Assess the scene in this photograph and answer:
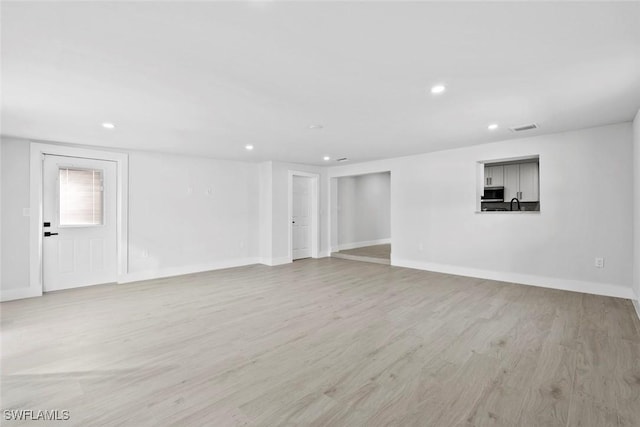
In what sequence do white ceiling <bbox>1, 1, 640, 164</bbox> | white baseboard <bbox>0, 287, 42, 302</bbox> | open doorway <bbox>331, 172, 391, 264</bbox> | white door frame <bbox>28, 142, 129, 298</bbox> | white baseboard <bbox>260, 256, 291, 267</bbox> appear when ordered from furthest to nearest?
open doorway <bbox>331, 172, 391, 264</bbox> < white baseboard <bbox>260, 256, 291, 267</bbox> < white door frame <bbox>28, 142, 129, 298</bbox> < white baseboard <bbox>0, 287, 42, 302</bbox> < white ceiling <bbox>1, 1, 640, 164</bbox>

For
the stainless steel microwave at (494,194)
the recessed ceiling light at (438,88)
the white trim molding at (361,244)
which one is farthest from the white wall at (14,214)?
the stainless steel microwave at (494,194)

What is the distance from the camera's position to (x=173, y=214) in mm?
5828

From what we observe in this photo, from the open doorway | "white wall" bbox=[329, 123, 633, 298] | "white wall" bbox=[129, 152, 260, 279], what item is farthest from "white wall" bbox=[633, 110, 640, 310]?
"white wall" bbox=[129, 152, 260, 279]

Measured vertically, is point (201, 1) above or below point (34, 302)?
above

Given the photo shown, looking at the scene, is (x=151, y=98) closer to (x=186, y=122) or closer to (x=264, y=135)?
(x=186, y=122)

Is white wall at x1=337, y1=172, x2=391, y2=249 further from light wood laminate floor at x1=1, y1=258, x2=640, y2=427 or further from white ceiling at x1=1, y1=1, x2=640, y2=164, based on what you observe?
white ceiling at x1=1, y1=1, x2=640, y2=164

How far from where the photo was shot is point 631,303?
378cm

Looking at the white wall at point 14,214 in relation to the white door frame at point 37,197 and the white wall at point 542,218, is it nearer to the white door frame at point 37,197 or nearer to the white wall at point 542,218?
the white door frame at point 37,197

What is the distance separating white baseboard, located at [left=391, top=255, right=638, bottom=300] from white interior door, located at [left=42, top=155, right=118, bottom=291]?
581 centimetres

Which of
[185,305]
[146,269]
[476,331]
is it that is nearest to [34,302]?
[146,269]

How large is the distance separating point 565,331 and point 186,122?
4.88 meters

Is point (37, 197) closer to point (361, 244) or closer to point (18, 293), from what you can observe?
point (18, 293)

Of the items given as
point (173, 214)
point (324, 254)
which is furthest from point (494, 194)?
point (173, 214)

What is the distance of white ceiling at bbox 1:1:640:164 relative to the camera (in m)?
1.71
